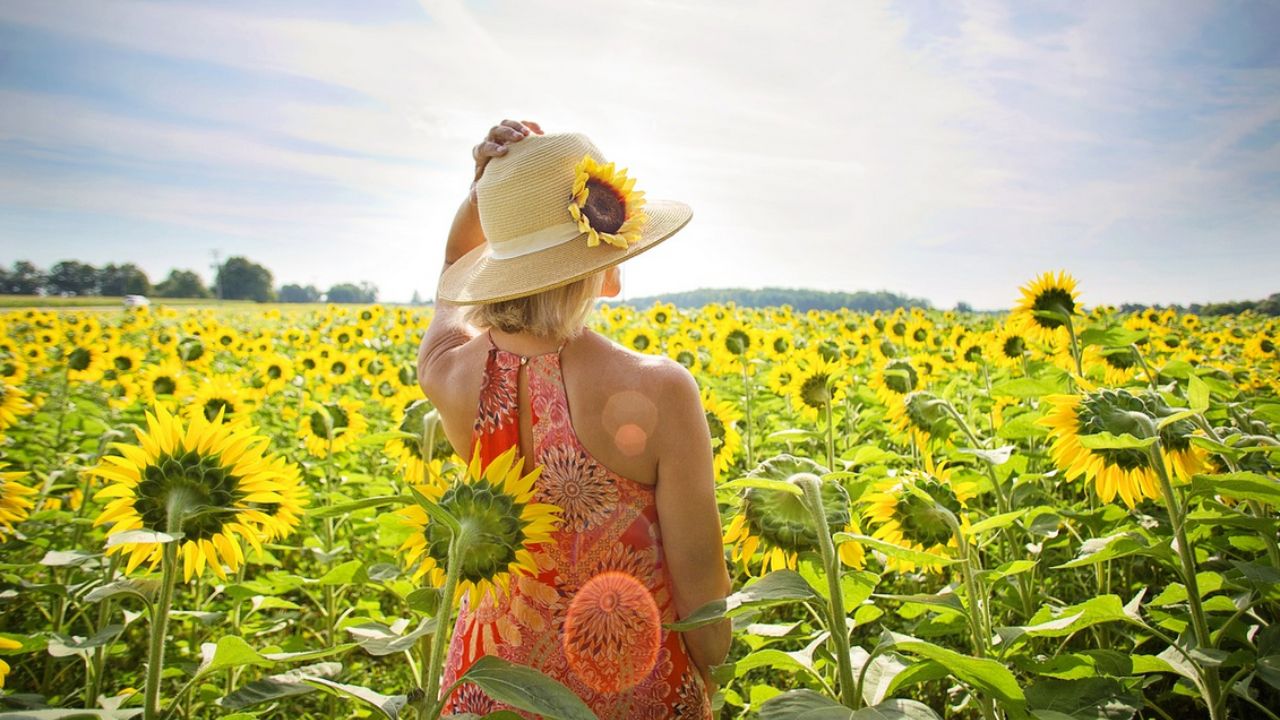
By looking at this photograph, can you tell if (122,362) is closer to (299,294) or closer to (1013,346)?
(1013,346)

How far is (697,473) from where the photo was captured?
1.65 metres

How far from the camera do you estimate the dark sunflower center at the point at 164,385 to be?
522 cm

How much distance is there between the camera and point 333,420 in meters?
3.96

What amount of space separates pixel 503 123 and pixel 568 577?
113 centimetres

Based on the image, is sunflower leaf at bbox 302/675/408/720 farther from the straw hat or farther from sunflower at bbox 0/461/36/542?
sunflower at bbox 0/461/36/542

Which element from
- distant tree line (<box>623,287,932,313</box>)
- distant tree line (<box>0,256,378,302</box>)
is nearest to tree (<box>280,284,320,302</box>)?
distant tree line (<box>0,256,378,302</box>)

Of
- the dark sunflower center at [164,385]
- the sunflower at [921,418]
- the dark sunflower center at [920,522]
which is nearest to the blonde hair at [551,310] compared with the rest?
the dark sunflower center at [920,522]

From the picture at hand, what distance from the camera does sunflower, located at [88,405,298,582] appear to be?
1.32 metres

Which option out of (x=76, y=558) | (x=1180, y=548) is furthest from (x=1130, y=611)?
(x=76, y=558)

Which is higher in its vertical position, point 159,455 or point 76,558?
point 159,455

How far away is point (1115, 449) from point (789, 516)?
0.91 meters

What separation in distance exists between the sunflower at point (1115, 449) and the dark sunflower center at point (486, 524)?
1294 mm

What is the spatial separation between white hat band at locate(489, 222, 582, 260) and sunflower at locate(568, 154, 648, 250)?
0.03 m

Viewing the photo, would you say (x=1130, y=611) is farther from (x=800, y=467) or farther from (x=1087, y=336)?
(x=1087, y=336)
